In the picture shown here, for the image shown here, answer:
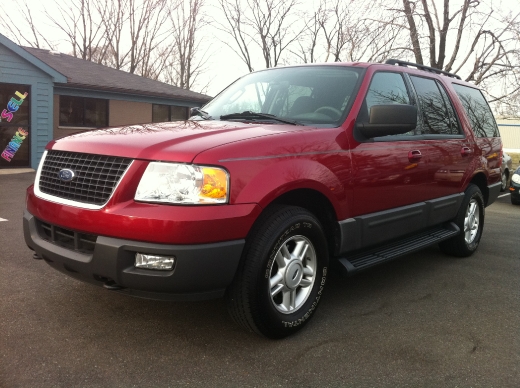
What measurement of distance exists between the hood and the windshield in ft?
1.23

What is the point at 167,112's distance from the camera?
838 inches

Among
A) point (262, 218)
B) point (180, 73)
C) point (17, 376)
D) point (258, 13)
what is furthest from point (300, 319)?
point (180, 73)

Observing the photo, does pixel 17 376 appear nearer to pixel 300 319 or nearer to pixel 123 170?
pixel 123 170

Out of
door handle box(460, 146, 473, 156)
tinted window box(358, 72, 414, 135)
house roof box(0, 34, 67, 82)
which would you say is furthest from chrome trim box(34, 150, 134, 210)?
house roof box(0, 34, 67, 82)

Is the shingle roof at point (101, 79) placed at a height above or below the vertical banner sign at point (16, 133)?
above

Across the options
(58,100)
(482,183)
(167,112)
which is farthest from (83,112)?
(482,183)

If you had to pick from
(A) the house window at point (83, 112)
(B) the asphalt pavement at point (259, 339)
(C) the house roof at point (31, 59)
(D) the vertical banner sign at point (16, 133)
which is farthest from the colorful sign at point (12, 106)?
(B) the asphalt pavement at point (259, 339)

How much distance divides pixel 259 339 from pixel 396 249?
157 cm

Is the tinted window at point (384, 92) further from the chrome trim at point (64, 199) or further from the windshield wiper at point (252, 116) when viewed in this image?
the chrome trim at point (64, 199)

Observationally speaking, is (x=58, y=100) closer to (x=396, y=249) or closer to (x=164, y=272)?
(x=396, y=249)

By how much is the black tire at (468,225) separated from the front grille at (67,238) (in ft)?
12.8

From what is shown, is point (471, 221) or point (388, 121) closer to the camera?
point (388, 121)

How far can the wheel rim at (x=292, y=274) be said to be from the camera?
3.20 m

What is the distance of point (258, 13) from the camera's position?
103 ft
